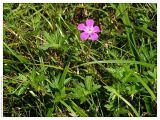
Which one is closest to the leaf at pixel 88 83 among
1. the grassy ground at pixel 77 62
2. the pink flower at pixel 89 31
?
the grassy ground at pixel 77 62

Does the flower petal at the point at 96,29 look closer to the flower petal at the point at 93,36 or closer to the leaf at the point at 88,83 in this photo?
the flower petal at the point at 93,36

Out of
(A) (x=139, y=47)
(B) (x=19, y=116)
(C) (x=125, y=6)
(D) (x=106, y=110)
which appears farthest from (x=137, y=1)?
(B) (x=19, y=116)

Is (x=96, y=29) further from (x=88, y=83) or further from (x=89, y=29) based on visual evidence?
(x=88, y=83)

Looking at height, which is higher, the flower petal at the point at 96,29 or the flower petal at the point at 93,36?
the flower petal at the point at 96,29

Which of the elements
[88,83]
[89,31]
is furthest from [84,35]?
[88,83]

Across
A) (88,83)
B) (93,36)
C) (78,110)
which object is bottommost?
(78,110)

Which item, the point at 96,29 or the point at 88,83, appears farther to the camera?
the point at 96,29

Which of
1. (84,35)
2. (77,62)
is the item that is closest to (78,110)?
(77,62)

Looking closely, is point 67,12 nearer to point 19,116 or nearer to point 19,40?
point 19,40

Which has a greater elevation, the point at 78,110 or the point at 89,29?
the point at 89,29
